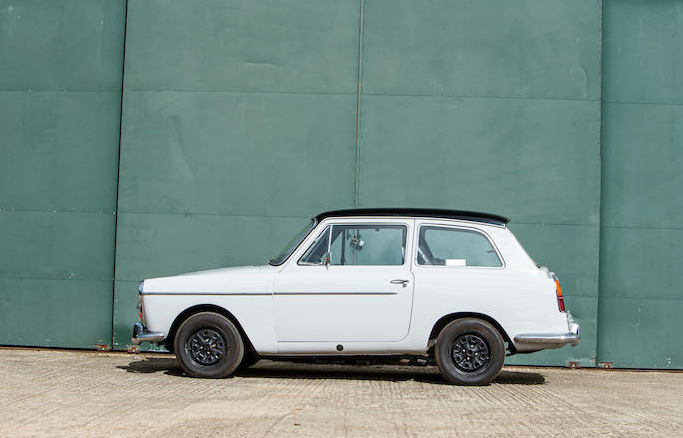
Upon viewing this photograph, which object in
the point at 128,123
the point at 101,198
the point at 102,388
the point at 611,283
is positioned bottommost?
Answer: the point at 102,388

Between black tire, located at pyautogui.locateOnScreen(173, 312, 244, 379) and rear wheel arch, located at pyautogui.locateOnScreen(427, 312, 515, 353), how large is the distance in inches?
79.1

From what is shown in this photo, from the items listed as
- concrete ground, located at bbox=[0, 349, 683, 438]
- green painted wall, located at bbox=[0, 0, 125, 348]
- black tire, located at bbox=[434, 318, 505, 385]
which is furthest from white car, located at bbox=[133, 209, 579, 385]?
green painted wall, located at bbox=[0, 0, 125, 348]

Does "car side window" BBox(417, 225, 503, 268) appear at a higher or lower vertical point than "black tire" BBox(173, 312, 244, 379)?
higher

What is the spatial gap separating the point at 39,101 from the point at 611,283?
8668 millimetres

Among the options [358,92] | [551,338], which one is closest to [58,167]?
[358,92]

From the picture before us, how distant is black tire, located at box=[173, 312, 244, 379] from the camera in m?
7.92

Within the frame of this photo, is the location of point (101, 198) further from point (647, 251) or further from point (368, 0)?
point (647, 251)

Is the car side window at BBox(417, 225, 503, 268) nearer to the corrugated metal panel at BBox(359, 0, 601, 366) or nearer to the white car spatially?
the white car

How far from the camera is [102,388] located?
7.31m

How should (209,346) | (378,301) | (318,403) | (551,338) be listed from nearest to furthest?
(318,403)
(551,338)
(378,301)
(209,346)

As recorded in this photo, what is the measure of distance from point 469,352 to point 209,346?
108 inches

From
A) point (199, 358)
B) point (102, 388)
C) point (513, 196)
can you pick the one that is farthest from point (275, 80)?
point (102, 388)

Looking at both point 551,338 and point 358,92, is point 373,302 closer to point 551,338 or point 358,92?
point 551,338

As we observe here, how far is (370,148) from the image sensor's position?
1057cm
